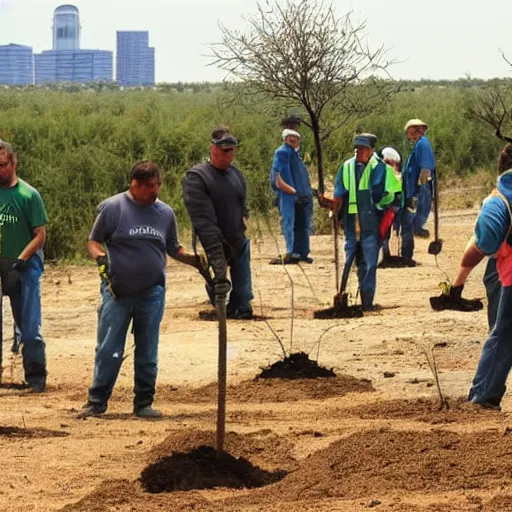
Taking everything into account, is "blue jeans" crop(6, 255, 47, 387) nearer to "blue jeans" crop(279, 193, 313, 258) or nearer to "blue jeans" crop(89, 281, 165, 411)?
"blue jeans" crop(89, 281, 165, 411)

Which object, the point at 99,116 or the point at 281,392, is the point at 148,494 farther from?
the point at 99,116

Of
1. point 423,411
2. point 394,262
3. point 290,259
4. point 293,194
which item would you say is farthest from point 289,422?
point 394,262

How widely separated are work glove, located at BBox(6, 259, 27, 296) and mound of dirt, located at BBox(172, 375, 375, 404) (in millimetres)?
1456

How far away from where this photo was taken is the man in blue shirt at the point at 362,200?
14.0 meters

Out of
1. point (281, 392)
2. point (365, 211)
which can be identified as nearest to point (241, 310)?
point (365, 211)

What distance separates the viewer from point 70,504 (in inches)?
259

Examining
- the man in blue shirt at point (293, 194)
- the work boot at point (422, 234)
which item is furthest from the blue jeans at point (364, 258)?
the work boot at point (422, 234)

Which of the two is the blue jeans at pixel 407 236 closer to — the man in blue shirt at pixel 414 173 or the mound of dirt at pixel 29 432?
the man in blue shirt at pixel 414 173

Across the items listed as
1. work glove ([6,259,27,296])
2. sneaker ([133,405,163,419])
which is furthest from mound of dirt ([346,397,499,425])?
work glove ([6,259,27,296])

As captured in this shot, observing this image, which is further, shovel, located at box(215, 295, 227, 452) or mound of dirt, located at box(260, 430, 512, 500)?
shovel, located at box(215, 295, 227, 452)

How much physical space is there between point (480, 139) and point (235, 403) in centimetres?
2703

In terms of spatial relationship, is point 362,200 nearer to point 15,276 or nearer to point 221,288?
point 15,276

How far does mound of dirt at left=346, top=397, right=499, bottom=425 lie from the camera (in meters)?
8.55

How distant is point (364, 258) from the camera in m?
14.3
